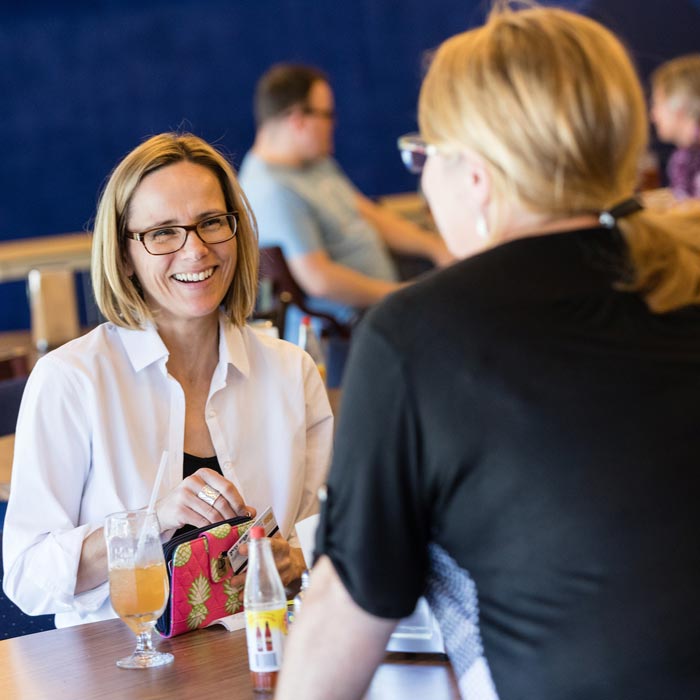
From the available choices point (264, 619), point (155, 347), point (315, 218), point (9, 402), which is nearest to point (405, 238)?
point (315, 218)

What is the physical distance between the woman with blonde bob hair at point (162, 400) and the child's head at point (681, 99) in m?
4.53

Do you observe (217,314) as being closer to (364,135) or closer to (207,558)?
(207,558)

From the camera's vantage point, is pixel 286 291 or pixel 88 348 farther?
pixel 286 291

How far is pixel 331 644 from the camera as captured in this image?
1103 mm

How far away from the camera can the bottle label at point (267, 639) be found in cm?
133

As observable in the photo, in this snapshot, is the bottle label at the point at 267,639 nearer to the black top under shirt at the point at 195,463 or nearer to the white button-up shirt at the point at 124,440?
the white button-up shirt at the point at 124,440

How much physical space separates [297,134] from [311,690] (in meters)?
4.10

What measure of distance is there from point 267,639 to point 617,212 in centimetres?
63

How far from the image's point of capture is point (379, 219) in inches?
217

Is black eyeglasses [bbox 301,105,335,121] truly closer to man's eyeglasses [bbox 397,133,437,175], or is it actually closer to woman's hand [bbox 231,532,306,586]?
woman's hand [bbox 231,532,306,586]

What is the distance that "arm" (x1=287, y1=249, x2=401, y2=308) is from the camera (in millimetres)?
4766

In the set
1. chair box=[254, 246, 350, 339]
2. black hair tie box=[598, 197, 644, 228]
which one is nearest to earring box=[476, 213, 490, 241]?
black hair tie box=[598, 197, 644, 228]

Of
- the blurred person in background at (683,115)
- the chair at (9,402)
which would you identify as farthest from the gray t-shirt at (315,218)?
Result: the chair at (9,402)

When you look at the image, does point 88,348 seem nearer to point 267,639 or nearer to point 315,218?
point 267,639
